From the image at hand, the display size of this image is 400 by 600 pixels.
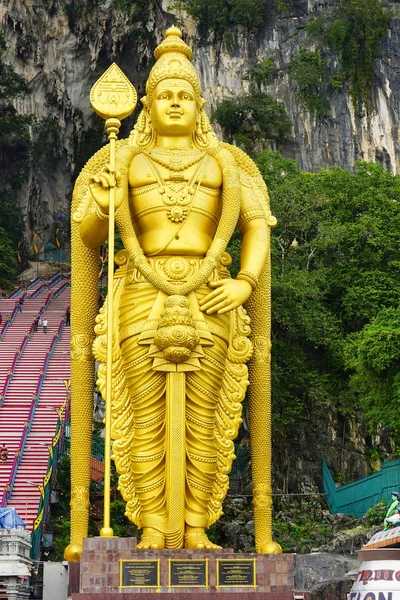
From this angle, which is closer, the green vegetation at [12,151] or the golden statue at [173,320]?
the golden statue at [173,320]

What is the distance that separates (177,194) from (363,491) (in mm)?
6650

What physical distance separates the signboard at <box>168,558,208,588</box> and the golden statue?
326 millimetres

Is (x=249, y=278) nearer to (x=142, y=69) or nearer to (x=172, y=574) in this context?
(x=172, y=574)

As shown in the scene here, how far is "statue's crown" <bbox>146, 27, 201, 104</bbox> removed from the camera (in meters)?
11.0

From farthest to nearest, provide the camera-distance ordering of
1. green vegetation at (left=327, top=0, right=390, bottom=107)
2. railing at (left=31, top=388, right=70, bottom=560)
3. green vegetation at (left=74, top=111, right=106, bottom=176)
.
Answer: green vegetation at (left=74, top=111, right=106, bottom=176) < green vegetation at (left=327, top=0, right=390, bottom=107) < railing at (left=31, top=388, right=70, bottom=560)

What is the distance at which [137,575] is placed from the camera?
954 centimetres

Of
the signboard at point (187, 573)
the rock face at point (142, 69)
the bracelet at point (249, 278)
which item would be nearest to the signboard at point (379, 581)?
the signboard at point (187, 573)

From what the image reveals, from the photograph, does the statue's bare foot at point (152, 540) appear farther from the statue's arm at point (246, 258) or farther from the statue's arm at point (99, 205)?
the statue's arm at point (99, 205)

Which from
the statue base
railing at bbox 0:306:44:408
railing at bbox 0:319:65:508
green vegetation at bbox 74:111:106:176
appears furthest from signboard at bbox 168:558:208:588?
green vegetation at bbox 74:111:106:176

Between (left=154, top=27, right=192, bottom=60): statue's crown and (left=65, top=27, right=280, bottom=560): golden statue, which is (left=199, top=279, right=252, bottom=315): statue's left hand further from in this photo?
(left=154, top=27, right=192, bottom=60): statue's crown

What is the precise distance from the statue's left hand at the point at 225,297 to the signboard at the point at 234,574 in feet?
6.86

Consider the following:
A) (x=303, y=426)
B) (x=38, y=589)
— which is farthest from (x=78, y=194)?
(x=303, y=426)

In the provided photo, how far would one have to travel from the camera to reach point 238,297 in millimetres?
10328

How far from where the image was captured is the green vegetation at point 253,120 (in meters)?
28.8
